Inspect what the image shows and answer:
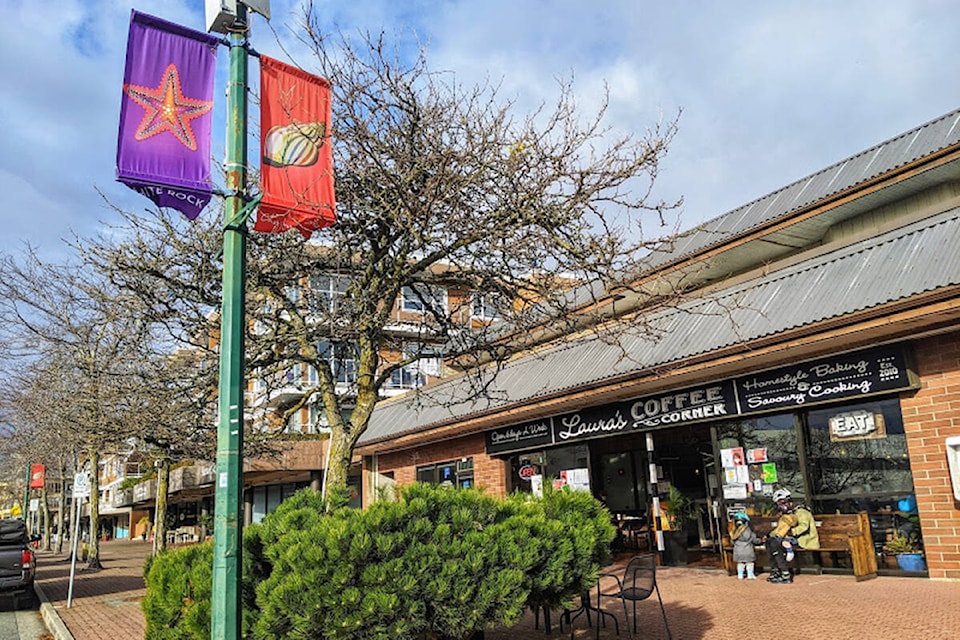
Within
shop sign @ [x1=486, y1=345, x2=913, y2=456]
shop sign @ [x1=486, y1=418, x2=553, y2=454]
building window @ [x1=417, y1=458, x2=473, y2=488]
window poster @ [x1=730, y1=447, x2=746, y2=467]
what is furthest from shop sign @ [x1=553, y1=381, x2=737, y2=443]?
building window @ [x1=417, y1=458, x2=473, y2=488]

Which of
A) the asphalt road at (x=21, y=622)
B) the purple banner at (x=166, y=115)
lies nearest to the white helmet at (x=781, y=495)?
the purple banner at (x=166, y=115)

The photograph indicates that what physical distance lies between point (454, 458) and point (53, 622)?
9791 mm

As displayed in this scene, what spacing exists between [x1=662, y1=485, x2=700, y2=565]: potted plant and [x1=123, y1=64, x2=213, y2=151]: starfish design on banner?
37.9 feet

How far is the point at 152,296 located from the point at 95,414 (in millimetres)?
7188

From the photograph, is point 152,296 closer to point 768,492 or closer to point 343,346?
point 343,346

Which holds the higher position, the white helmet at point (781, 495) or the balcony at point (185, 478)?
the balcony at point (185, 478)

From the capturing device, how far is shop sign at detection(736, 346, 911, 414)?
34.1 feet

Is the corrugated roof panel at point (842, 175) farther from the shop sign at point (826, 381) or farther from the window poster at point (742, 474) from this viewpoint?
the window poster at point (742, 474)

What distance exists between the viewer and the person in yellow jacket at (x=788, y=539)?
1112 cm

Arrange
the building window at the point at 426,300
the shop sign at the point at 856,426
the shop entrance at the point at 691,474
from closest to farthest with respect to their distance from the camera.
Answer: the building window at the point at 426,300 → the shop sign at the point at 856,426 → the shop entrance at the point at 691,474

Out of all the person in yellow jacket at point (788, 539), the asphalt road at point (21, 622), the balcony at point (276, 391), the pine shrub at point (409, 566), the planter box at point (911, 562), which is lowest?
the asphalt road at point (21, 622)

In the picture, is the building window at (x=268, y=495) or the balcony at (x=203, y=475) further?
the building window at (x=268, y=495)

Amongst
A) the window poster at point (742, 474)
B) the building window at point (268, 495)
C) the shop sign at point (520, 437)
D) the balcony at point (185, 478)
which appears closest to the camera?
the window poster at point (742, 474)

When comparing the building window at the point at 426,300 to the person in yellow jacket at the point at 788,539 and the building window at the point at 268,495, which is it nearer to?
the person in yellow jacket at the point at 788,539
